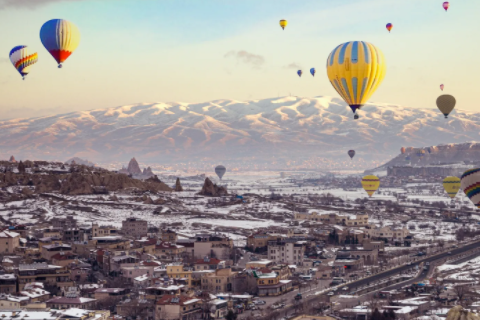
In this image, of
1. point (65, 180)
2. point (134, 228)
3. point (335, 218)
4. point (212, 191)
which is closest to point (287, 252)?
point (134, 228)

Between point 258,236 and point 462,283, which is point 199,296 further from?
point 258,236

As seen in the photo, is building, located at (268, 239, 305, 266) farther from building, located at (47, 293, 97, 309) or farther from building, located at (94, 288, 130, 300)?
building, located at (47, 293, 97, 309)

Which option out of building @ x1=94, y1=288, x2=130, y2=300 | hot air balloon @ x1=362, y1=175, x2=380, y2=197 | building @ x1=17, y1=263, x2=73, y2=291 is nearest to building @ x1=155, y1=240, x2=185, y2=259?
building @ x1=17, y1=263, x2=73, y2=291

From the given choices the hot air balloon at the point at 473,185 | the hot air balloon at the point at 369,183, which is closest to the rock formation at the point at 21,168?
the hot air balloon at the point at 369,183

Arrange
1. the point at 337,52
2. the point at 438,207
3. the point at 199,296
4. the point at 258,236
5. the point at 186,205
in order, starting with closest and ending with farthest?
the point at 199,296
the point at 337,52
the point at 258,236
the point at 186,205
the point at 438,207

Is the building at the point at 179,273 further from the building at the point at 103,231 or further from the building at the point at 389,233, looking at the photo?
the building at the point at 389,233

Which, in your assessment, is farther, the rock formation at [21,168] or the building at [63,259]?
the rock formation at [21,168]

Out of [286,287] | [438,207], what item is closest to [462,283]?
[286,287]
